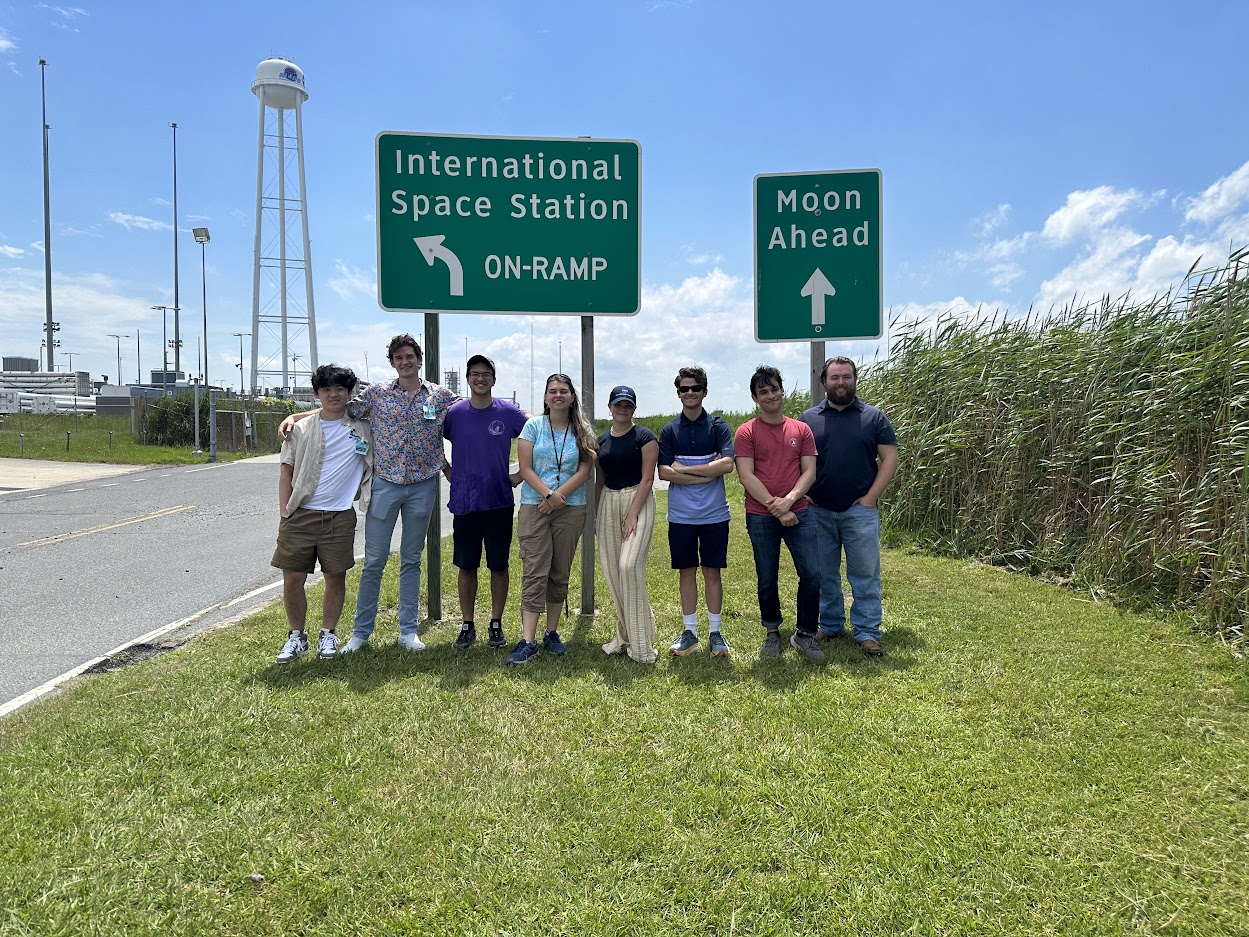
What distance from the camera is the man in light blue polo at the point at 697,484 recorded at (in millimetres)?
4836

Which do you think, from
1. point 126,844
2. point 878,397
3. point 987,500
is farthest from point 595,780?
point 878,397

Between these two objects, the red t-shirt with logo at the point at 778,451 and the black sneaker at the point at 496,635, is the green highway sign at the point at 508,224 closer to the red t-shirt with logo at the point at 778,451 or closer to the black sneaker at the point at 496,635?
the red t-shirt with logo at the point at 778,451

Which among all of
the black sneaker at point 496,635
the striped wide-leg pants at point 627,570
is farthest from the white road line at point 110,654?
the striped wide-leg pants at point 627,570

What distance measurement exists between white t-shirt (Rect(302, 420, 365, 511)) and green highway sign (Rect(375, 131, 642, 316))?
1.25m

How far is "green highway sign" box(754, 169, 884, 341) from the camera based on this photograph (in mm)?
5746

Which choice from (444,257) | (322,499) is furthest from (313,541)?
(444,257)

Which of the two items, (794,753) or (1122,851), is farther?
(794,753)

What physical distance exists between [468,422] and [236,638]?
2355 mm

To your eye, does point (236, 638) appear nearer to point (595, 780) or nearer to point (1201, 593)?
point (595, 780)

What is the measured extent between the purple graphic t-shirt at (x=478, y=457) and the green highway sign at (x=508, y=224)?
47.0 inches

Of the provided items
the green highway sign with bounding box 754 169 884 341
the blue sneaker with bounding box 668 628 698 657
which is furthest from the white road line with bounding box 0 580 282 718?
the green highway sign with bounding box 754 169 884 341

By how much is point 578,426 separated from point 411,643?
6.07 ft

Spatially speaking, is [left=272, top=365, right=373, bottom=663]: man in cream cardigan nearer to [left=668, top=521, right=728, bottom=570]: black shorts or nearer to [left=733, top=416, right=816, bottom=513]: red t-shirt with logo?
[left=668, top=521, right=728, bottom=570]: black shorts

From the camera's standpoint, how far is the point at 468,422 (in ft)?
16.5
